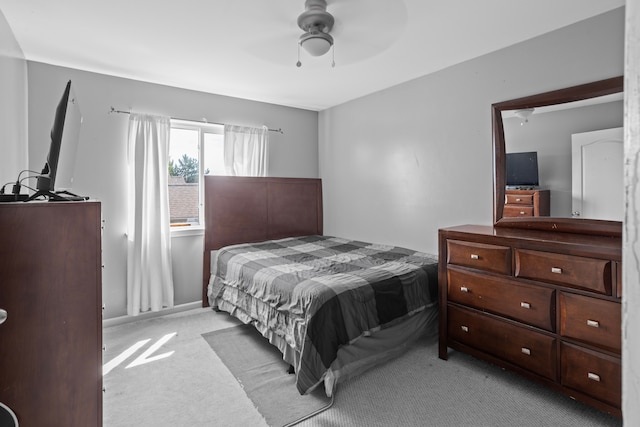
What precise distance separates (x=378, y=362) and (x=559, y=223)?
1597 mm

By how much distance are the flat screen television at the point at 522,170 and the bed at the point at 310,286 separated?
2.95 feet

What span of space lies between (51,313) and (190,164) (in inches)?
112

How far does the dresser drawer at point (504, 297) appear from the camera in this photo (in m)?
2.04

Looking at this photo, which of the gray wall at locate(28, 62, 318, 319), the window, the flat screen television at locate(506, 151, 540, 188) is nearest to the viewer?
the flat screen television at locate(506, 151, 540, 188)

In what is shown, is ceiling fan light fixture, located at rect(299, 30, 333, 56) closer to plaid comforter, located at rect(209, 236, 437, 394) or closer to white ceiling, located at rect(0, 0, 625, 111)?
white ceiling, located at rect(0, 0, 625, 111)

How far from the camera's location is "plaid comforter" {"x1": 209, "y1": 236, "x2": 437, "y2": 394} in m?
2.17

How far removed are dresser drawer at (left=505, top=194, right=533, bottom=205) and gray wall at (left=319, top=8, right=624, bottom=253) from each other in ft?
0.61

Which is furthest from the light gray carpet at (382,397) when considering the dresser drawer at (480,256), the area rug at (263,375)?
the dresser drawer at (480,256)

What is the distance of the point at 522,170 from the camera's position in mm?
2590

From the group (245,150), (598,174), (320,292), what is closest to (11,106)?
(245,150)

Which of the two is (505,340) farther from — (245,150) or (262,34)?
(245,150)

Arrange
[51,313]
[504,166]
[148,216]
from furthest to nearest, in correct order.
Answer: [148,216] < [504,166] < [51,313]

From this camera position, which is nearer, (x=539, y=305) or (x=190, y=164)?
(x=539, y=305)

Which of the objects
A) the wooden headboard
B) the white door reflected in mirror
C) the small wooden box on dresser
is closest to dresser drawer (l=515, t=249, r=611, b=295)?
the small wooden box on dresser
